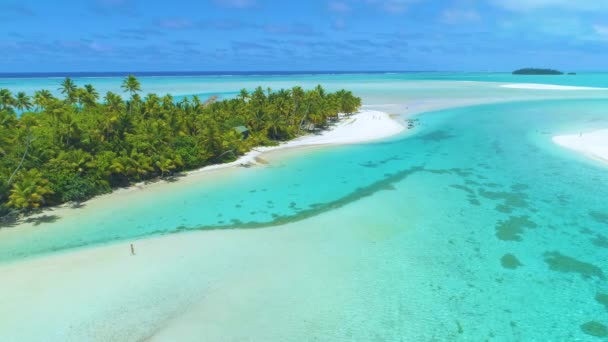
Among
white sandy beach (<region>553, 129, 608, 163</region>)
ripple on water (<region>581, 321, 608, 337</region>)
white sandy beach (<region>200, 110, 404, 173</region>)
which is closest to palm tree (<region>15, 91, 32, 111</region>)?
white sandy beach (<region>200, 110, 404, 173</region>)

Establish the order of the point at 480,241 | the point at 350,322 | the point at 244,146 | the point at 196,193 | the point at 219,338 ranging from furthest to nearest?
the point at 244,146
the point at 196,193
the point at 480,241
the point at 350,322
the point at 219,338

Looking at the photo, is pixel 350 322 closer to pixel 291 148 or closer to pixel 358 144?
pixel 291 148

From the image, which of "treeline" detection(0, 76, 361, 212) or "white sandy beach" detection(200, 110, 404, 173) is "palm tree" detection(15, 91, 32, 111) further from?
"white sandy beach" detection(200, 110, 404, 173)

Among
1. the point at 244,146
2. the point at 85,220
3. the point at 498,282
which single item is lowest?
the point at 498,282

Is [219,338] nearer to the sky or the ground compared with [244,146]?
nearer to the ground

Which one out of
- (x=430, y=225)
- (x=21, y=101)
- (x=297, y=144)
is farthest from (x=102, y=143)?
(x=430, y=225)

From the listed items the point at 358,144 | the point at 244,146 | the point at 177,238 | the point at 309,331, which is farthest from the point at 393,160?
the point at 309,331

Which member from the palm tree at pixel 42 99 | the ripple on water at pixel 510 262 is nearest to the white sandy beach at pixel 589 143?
the ripple on water at pixel 510 262
